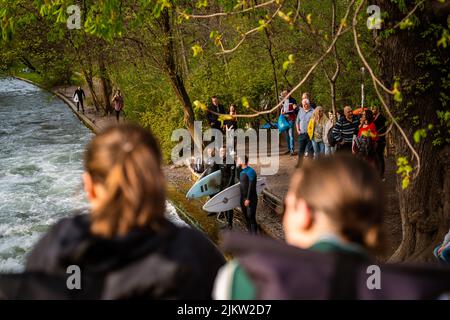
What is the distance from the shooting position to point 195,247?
1.84 metres

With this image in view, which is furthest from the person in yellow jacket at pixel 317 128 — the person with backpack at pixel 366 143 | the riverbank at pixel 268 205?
the person with backpack at pixel 366 143

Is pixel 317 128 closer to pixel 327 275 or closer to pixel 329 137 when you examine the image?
pixel 329 137

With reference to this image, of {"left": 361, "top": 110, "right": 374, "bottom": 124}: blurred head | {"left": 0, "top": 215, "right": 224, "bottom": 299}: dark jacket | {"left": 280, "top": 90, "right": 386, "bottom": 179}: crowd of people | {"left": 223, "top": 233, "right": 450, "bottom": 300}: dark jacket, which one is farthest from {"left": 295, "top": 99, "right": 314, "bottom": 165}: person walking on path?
{"left": 223, "top": 233, "right": 450, "bottom": 300}: dark jacket

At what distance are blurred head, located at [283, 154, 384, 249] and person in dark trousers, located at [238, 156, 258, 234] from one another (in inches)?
312

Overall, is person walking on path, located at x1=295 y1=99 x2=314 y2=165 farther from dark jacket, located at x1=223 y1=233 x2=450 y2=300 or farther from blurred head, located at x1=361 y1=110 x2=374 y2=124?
dark jacket, located at x1=223 y1=233 x2=450 y2=300

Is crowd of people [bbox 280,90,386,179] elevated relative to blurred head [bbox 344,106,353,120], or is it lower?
lower

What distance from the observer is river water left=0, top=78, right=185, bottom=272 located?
512 inches

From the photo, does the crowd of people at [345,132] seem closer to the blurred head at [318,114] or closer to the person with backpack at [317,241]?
the blurred head at [318,114]

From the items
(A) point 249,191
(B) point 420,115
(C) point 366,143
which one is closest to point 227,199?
(A) point 249,191

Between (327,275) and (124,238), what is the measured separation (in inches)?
23.5

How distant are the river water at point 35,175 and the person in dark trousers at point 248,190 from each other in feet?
9.32

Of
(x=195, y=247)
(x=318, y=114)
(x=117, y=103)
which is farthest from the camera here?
(x=117, y=103)

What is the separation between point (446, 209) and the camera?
7.31 meters

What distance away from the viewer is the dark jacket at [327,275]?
1.54 meters
